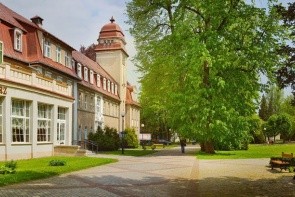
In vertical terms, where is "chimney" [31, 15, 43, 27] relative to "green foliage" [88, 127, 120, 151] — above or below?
above

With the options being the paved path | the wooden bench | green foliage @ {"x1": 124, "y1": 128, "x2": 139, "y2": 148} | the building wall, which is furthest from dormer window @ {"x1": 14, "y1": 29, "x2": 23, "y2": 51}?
green foliage @ {"x1": 124, "y1": 128, "x2": 139, "y2": 148}

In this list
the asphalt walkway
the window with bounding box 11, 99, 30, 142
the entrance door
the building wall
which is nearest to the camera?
the asphalt walkway

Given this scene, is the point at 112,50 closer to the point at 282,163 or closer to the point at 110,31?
the point at 110,31

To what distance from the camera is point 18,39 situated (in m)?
27.6

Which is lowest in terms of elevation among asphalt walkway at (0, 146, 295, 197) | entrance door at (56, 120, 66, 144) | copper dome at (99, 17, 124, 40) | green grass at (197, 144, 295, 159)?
green grass at (197, 144, 295, 159)

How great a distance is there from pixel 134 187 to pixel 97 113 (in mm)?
32486

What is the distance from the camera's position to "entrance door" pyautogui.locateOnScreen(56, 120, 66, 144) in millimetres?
29906

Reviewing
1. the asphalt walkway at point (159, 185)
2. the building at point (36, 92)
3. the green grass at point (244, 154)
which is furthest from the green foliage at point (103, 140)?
the asphalt walkway at point (159, 185)

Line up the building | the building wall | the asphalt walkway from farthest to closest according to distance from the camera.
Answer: the building < the building wall < the asphalt walkway

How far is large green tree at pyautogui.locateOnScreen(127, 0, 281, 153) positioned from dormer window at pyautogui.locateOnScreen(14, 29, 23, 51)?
37.0 ft

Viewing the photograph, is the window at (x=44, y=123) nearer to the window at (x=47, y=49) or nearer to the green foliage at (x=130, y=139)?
the window at (x=47, y=49)

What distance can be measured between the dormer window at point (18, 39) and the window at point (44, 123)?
4525mm

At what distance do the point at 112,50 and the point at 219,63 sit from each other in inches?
1160

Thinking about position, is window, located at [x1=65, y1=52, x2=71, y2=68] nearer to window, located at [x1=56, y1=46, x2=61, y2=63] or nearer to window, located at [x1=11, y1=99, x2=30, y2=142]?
window, located at [x1=56, y1=46, x2=61, y2=63]
